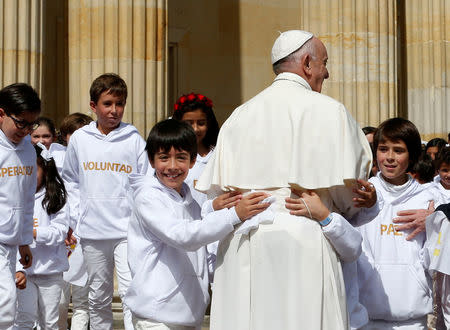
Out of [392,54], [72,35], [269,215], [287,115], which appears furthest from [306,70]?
[392,54]

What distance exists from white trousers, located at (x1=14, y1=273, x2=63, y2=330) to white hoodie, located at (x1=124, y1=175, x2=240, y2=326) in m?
1.89

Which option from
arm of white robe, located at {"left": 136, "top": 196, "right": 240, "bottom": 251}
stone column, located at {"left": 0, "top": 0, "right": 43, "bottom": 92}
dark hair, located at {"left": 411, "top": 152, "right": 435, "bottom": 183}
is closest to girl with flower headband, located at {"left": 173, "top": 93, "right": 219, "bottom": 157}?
arm of white robe, located at {"left": 136, "top": 196, "right": 240, "bottom": 251}

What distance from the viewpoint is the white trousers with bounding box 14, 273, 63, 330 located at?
686 centimetres

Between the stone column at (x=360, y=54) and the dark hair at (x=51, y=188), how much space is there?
5071 millimetres

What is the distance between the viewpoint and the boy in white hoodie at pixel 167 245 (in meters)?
5.03

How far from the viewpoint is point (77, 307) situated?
785cm

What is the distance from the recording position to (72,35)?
381 inches

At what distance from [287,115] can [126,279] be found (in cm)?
262

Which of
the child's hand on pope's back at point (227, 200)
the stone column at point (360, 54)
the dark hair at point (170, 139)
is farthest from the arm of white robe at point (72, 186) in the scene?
the stone column at point (360, 54)

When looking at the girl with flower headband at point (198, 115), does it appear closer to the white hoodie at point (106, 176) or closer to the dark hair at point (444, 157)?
the white hoodie at point (106, 176)

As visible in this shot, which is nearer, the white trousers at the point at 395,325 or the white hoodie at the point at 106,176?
the white trousers at the point at 395,325


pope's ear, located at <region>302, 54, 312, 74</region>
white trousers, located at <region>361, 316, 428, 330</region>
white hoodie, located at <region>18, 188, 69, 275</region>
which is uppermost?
pope's ear, located at <region>302, 54, 312, 74</region>

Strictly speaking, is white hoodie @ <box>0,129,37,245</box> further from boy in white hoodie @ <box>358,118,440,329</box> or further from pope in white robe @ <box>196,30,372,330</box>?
boy in white hoodie @ <box>358,118,440,329</box>

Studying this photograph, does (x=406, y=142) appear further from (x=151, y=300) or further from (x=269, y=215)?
(x=151, y=300)
